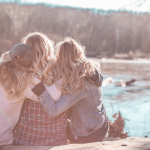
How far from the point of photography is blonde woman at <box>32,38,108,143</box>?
88.4 inches

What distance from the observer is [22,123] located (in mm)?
2277

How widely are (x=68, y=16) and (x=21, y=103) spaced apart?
66882mm

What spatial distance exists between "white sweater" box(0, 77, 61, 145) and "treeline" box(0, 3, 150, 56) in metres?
42.8

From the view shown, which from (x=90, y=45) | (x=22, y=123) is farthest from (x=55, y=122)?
(x=90, y=45)

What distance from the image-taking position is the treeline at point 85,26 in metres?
50.8

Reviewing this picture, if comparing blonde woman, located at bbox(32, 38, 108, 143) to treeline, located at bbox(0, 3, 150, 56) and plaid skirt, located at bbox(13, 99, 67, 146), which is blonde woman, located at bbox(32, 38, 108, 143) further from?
treeline, located at bbox(0, 3, 150, 56)

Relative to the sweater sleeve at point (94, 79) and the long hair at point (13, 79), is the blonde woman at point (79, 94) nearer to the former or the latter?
the sweater sleeve at point (94, 79)

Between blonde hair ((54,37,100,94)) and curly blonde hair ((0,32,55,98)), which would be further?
blonde hair ((54,37,100,94))

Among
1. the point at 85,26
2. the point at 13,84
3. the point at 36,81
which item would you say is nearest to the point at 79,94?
the point at 36,81

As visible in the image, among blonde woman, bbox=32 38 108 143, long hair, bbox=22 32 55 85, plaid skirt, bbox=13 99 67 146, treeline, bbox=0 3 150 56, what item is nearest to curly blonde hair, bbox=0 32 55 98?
long hair, bbox=22 32 55 85

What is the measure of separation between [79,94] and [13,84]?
649 millimetres

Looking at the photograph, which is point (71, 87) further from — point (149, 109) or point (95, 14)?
point (95, 14)

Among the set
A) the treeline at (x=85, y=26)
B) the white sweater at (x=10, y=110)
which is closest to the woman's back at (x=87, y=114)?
the white sweater at (x=10, y=110)

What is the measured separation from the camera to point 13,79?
7.00ft
